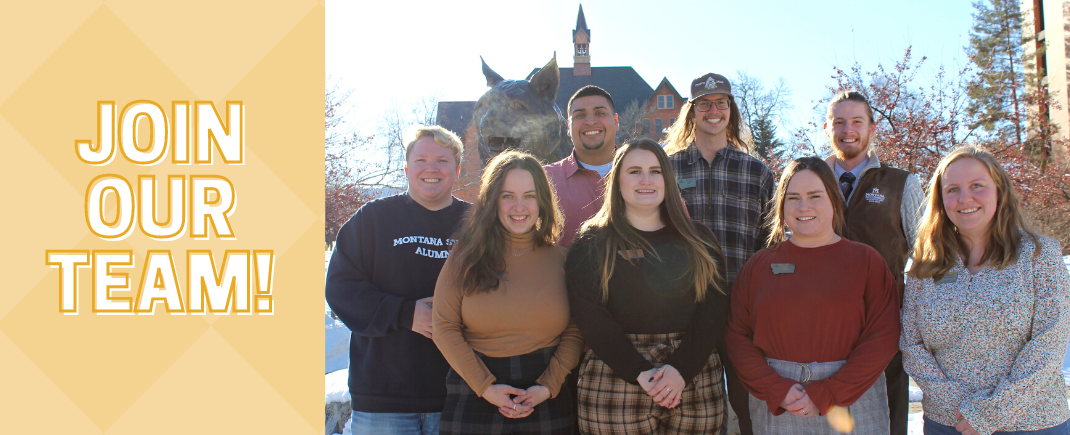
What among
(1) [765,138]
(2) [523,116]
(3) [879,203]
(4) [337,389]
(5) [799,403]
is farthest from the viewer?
(1) [765,138]

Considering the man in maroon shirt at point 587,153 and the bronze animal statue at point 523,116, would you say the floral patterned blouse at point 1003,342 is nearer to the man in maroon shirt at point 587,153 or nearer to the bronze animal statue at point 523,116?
the man in maroon shirt at point 587,153

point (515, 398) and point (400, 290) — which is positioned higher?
point (400, 290)

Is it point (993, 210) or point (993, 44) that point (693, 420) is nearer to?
point (993, 210)

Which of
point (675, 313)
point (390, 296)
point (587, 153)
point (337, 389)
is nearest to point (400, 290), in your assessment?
point (390, 296)

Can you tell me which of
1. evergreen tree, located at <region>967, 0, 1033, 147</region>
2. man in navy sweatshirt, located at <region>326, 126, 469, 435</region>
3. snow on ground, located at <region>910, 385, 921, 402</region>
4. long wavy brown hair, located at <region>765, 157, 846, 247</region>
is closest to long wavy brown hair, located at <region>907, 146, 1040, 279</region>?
long wavy brown hair, located at <region>765, 157, 846, 247</region>

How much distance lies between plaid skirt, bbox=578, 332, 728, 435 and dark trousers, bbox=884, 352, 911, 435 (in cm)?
118

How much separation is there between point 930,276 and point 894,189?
2.95ft

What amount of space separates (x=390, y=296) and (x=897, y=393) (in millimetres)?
2742

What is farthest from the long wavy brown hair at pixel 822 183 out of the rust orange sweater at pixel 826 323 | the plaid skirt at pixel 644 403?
the plaid skirt at pixel 644 403

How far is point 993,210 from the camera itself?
8.16ft

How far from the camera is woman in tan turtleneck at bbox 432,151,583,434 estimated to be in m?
2.49

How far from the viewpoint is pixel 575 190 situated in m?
3.51

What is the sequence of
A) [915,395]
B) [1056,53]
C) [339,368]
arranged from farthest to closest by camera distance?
1. [1056,53]
2. [339,368]
3. [915,395]

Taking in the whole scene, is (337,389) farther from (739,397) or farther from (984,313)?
(984,313)
